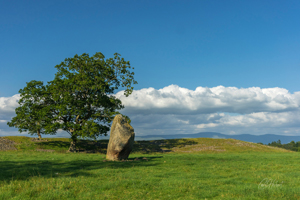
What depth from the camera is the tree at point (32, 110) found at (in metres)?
39.2

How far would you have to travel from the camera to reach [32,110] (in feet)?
132

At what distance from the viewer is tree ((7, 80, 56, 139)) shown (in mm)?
39250

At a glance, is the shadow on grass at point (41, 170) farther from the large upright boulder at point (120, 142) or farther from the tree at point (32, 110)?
the tree at point (32, 110)

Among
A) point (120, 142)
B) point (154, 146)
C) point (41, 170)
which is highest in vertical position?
point (120, 142)

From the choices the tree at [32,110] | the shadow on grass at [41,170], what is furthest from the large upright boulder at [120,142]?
the tree at [32,110]

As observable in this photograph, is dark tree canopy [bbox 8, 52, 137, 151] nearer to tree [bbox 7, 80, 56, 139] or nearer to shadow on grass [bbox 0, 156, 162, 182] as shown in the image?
tree [bbox 7, 80, 56, 139]

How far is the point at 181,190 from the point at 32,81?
39881mm

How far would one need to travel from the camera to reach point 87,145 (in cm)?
5138

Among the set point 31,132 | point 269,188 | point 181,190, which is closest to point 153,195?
point 181,190

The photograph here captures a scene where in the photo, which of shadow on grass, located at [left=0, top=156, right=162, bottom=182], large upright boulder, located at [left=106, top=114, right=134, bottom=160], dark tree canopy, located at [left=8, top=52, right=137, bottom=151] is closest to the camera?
shadow on grass, located at [left=0, top=156, right=162, bottom=182]

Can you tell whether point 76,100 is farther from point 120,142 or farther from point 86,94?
point 120,142

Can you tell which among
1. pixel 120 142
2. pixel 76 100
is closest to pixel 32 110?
pixel 76 100

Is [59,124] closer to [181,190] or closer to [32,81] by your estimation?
[32,81]

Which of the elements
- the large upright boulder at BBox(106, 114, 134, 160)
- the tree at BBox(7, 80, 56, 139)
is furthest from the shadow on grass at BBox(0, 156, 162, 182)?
the tree at BBox(7, 80, 56, 139)
